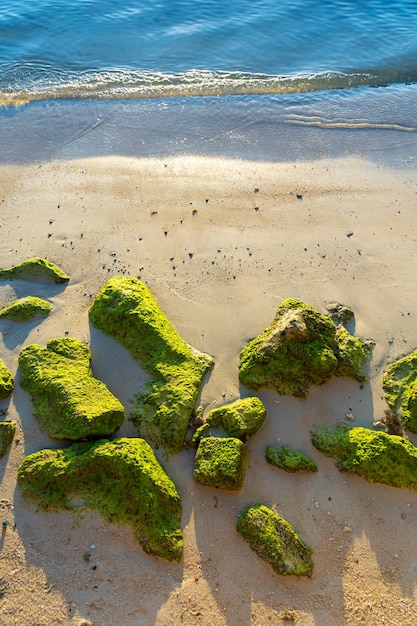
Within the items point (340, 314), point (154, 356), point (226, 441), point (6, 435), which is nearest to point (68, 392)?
point (6, 435)

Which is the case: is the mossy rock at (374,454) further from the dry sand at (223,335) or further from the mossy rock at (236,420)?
the mossy rock at (236,420)

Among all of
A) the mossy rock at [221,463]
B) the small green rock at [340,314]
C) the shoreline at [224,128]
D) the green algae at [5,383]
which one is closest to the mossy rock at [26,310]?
the green algae at [5,383]

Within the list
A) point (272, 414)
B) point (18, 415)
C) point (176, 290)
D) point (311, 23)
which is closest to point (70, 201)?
point (176, 290)

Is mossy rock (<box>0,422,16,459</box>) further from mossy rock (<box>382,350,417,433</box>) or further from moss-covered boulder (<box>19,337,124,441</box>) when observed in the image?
mossy rock (<box>382,350,417,433</box>)

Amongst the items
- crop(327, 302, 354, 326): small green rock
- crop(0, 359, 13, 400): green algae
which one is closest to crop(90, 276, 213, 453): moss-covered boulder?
crop(0, 359, 13, 400): green algae

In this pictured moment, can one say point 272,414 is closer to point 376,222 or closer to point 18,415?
point 18,415
